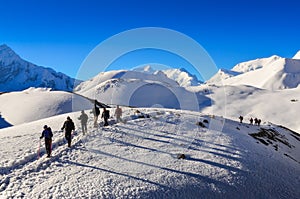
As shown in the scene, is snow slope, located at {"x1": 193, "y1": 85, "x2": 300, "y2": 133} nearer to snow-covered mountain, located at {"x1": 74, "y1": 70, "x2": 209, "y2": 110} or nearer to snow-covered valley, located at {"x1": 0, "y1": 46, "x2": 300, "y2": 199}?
snow-covered mountain, located at {"x1": 74, "y1": 70, "x2": 209, "y2": 110}

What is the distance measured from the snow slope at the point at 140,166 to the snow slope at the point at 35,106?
20420 mm

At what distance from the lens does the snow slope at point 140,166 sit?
55.7 feet

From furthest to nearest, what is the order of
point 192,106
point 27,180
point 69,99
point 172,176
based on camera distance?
point 192,106
point 69,99
point 172,176
point 27,180

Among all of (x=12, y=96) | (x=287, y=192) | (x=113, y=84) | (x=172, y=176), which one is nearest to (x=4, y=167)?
(x=172, y=176)

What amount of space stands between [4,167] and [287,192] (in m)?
20.9

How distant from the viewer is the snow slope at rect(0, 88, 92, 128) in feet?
161

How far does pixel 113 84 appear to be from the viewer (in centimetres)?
16350

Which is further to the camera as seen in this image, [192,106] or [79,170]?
[192,106]

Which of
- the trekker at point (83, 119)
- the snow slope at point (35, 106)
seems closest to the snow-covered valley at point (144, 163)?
the trekker at point (83, 119)

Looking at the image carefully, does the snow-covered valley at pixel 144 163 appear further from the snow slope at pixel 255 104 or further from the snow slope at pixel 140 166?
the snow slope at pixel 255 104

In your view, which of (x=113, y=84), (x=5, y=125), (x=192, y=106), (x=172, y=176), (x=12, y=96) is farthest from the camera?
(x=113, y=84)

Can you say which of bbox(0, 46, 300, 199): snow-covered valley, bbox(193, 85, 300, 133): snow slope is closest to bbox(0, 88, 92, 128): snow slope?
bbox(0, 46, 300, 199): snow-covered valley

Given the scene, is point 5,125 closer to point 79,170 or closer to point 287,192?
point 79,170

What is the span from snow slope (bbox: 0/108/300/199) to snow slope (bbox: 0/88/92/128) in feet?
67.0
